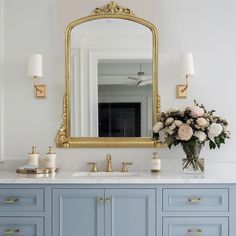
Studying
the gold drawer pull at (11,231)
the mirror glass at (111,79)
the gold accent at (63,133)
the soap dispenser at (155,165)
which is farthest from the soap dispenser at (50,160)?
the soap dispenser at (155,165)

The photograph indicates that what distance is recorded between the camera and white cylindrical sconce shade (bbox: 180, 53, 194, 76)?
271 centimetres

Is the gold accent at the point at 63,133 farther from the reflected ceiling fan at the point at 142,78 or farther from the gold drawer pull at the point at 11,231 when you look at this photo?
the gold drawer pull at the point at 11,231

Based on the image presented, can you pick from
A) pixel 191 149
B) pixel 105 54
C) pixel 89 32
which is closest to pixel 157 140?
pixel 191 149

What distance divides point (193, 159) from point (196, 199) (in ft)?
1.18

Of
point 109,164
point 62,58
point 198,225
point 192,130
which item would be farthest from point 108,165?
point 62,58

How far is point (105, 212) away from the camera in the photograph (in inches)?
92.0

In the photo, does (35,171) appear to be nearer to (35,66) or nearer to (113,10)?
(35,66)

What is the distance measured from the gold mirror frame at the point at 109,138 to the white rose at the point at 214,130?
1.56 ft

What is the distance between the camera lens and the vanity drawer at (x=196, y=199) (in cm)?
234

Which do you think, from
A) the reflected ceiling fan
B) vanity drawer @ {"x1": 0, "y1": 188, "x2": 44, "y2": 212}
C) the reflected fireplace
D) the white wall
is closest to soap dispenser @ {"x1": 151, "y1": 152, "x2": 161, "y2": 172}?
the white wall

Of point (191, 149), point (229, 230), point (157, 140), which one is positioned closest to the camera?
point (229, 230)

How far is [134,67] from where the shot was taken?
285 centimetres

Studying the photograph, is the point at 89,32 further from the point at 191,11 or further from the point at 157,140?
the point at 157,140

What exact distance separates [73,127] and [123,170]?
54 cm
